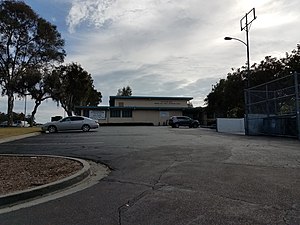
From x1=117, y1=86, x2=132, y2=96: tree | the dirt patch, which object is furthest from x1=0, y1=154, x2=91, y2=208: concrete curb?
x1=117, y1=86, x2=132, y2=96: tree

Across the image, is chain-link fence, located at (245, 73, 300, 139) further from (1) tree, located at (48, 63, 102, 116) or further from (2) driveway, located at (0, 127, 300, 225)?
(1) tree, located at (48, 63, 102, 116)

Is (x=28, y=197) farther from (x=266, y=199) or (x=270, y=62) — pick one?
(x=270, y=62)

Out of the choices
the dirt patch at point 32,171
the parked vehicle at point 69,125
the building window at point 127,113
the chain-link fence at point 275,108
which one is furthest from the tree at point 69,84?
the dirt patch at point 32,171

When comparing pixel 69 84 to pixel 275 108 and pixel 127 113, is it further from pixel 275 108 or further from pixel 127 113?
pixel 275 108

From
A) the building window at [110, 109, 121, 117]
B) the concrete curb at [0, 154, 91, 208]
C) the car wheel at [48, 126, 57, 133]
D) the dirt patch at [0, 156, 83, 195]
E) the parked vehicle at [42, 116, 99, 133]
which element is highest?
the building window at [110, 109, 121, 117]

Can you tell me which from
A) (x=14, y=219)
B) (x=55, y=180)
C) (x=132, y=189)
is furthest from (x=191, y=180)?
(x=14, y=219)

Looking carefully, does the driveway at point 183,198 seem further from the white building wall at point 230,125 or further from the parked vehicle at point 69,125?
the white building wall at point 230,125

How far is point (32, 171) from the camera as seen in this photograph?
8336 millimetres

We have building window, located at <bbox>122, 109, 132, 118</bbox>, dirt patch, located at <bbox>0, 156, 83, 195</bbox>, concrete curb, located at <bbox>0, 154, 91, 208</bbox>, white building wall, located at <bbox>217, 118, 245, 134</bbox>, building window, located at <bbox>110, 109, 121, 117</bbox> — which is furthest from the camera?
building window, located at <bbox>122, 109, 132, 118</bbox>

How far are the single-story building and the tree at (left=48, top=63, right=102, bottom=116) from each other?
2.47m

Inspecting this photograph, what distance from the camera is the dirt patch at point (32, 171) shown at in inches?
271

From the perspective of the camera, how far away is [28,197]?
611 centimetres

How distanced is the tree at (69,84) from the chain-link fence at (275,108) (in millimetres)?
34118

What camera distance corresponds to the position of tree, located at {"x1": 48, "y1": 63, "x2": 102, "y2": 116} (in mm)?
50531
